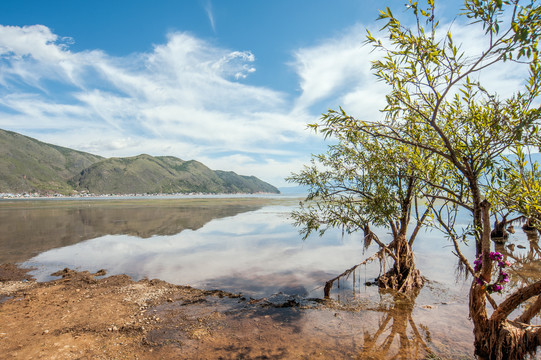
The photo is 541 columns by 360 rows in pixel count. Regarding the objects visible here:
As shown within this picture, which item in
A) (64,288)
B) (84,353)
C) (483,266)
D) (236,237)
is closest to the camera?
(483,266)

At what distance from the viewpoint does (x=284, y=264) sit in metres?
23.0

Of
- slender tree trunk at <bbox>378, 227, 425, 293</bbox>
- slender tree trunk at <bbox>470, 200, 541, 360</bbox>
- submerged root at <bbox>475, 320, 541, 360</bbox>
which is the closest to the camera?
slender tree trunk at <bbox>470, 200, 541, 360</bbox>

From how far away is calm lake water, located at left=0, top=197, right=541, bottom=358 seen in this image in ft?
40.6

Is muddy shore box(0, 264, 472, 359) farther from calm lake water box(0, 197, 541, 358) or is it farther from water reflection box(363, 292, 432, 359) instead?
calm lake water box(0, 197, 541, 358)

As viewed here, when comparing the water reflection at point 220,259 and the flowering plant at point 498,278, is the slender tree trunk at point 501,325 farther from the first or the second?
the water reflection at point 220,259

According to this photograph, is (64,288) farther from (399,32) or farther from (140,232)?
(140,232)

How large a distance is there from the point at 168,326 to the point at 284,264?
507 inches

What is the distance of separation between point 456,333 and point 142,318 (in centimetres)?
1349

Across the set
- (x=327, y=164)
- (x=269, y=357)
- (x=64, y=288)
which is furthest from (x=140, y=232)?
(x=269, y=357)

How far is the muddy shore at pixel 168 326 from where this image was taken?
31.4 feet

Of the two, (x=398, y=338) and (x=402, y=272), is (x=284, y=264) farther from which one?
(x=398, y=338)

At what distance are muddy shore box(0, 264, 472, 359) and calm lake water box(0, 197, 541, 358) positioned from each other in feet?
3.45

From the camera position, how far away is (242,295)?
15969mm

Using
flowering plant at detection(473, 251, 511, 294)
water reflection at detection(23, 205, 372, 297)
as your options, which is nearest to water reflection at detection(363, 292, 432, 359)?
flowering plant at detection(473, 251, 511, 294)
